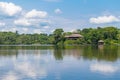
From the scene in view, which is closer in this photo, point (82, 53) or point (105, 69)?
point (105, 69)

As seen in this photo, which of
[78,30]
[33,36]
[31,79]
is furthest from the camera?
[33,36]

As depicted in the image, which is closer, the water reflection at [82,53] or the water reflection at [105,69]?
the water reflection at [105,69]

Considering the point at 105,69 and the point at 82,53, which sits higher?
the point at 82,53

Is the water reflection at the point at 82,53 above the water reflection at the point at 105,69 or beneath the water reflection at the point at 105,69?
above

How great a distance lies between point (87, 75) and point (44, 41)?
351 ft

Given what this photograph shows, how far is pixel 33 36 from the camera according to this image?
133 m

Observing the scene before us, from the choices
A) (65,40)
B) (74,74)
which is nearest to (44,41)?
(65,40)

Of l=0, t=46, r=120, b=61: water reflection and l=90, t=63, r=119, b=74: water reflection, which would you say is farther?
l=0, t=46, r=120, b=61: water reflection

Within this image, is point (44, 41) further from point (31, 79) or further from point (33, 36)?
point (31, 79)

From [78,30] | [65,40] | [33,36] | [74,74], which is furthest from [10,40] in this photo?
[74,74]

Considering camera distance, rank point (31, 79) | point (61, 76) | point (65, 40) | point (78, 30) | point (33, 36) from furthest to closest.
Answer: point (33, 36) < point (78, 30) < point (65, 40) < point (61, 76) < point (31, 79)

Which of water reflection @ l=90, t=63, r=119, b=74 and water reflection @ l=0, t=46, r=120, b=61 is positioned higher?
water reflection @ l=0, t=46, r=120, b=61

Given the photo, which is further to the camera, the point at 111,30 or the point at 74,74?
the point at 111,30

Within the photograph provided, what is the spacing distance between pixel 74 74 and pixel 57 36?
248 feet
